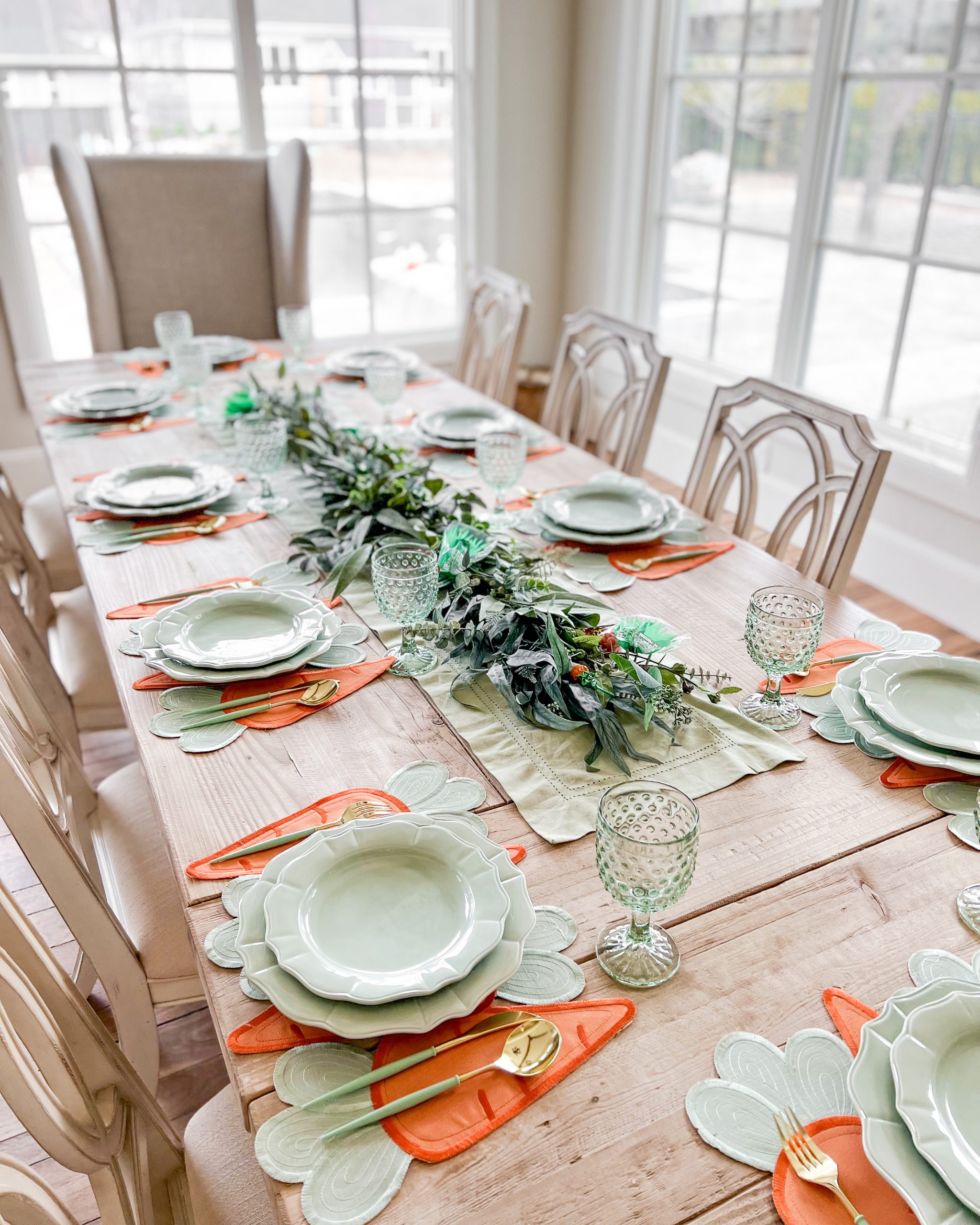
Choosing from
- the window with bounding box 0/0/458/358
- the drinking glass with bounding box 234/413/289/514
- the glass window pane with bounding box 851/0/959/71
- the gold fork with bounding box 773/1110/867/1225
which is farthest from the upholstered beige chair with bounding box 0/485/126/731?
the glass window pane with bounding box 851/0/959/71

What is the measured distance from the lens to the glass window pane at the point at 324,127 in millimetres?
3543

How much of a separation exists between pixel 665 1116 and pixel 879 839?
A: 380 mm

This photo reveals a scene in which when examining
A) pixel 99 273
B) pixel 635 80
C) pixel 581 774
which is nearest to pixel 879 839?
pixel 581 774

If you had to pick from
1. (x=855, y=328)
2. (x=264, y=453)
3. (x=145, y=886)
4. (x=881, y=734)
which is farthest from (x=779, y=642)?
(x=855, y=328)

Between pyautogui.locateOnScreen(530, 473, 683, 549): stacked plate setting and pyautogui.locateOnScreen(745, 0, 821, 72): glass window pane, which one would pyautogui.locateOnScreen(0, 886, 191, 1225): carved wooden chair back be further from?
pyautogui.locateOnScreen(745, 0, 821, 72): glass window pane

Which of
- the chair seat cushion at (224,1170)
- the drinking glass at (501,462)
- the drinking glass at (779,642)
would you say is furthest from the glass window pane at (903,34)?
the chair seat cushion at (224,1170)

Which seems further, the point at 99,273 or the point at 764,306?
the point at 764,306

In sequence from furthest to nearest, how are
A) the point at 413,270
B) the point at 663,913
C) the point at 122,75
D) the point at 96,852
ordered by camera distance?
the point at 413,270 → the point at 122,75 → the point at 96,852 → the point at 663,913

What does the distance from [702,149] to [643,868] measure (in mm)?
3374

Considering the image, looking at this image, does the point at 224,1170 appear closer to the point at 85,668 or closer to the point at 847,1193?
the point at 847,1193

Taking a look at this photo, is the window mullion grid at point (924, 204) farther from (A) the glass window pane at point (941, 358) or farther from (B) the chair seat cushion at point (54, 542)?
(B) the chair seat cushion at point (54, 542)

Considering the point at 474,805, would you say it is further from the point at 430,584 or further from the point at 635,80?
the point at 635,80

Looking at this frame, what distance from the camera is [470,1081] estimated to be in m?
0.70

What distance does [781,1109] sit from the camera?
0.68m
